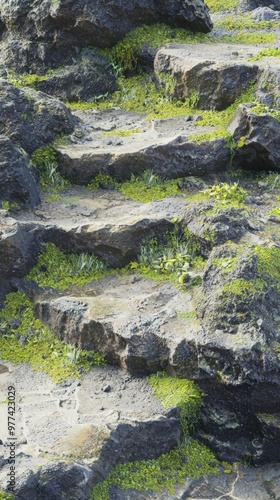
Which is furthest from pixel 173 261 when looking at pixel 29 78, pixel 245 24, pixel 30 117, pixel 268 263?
pixel 245 24

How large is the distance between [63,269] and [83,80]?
350cm

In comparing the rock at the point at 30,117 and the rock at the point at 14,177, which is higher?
the rock at the point at 30,117

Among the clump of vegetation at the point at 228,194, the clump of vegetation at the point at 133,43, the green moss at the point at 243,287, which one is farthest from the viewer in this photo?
the clump of vegetation at the point at 133,43

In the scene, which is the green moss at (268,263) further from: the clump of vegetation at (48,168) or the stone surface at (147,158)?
the clump of vegetation at (48,168)

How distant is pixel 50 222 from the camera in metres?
8.17

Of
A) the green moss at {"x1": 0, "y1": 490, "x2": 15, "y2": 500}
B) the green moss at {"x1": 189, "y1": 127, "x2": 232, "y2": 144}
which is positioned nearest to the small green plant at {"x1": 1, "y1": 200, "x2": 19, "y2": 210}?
the green moss at {"x1": 189, "y1": 127, "x2": 232, "y2": 144}

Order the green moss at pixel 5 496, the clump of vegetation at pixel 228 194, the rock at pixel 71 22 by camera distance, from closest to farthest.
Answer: the green moss at pixel 5 496
the clump of vegetation at pixel 228 194
the rock at pixel 71 22

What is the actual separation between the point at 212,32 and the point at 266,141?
3.44 metres

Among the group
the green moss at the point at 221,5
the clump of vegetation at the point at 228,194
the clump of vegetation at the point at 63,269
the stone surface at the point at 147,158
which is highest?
the green moss at the point at 221,5

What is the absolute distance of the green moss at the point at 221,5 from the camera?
12.8 meters

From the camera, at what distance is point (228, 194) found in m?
8.05

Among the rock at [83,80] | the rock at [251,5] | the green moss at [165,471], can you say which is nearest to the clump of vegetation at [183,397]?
the green moss at [165,471]

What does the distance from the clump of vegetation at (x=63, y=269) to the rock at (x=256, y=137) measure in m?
2.20

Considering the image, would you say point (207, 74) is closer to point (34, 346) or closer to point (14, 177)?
point (14, 177)
